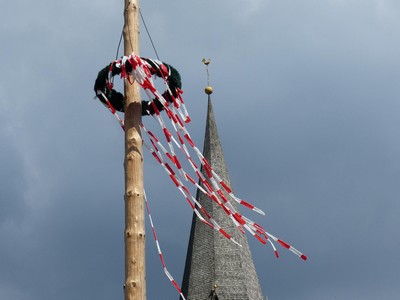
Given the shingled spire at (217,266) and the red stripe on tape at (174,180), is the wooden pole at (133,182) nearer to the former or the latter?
the red stripe on tape at (174,180)

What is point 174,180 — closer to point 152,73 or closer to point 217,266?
point 152,73

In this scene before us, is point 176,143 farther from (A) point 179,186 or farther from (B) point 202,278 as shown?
(B) point 202,278

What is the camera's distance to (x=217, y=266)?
111 feet

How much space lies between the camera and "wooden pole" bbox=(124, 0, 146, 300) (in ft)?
30.2

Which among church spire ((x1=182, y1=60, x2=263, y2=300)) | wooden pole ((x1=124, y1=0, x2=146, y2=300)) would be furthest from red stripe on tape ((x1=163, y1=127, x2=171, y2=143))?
church spire ((x1=182, y1=60, x2=263, y2=300))

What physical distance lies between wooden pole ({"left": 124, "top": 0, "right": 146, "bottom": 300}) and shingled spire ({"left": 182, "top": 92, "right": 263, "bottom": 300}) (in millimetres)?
22657

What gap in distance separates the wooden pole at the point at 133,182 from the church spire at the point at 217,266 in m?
22.7

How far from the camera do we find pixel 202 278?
1320 inches

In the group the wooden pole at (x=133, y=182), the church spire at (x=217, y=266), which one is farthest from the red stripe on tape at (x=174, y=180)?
the church spire at (x=217, y=266)

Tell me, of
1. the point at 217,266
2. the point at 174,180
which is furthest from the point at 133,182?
the point at 217,266

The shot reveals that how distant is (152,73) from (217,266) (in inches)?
931

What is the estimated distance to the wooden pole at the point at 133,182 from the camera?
920cm

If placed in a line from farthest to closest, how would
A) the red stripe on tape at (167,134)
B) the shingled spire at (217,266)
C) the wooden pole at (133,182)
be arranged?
1. the shingled spire at (217,266)
2. the red stripe on tape at (167,134)
3. the wooden pole at (133,182)

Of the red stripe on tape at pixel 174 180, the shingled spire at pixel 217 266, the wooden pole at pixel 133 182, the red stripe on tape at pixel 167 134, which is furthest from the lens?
the shingled spire at pixel 217 266
